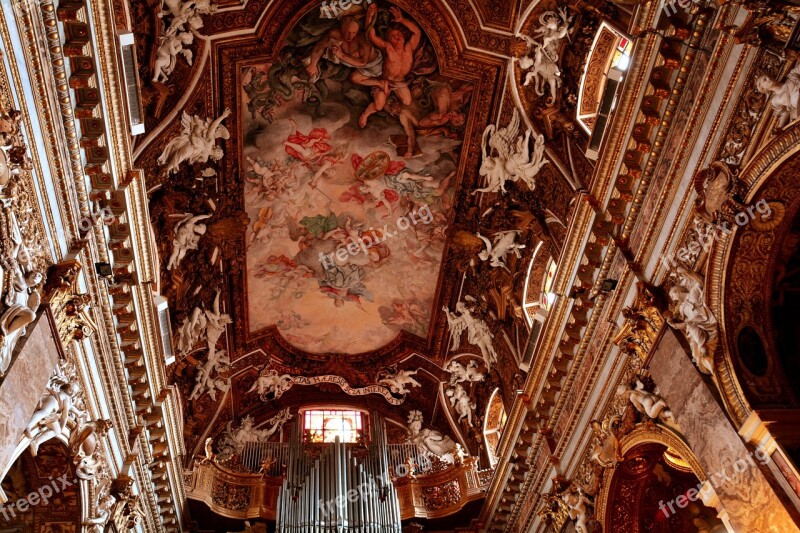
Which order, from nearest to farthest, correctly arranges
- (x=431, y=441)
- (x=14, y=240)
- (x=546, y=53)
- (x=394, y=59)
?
(x=14, y=240)
(x=546, y=53)
(x=394, y=59)
(x=431, y=441)

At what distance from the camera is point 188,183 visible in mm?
12922

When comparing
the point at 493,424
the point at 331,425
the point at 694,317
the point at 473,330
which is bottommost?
the point at 694,317

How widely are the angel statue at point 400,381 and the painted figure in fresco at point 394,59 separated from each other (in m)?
7.66

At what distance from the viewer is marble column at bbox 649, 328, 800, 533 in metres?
7.36

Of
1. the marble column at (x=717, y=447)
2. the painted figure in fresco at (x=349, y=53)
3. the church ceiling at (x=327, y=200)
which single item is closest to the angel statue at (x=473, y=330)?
the church ceiling at (x=327, y=200)

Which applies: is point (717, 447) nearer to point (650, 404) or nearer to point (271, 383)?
point (650, 404)

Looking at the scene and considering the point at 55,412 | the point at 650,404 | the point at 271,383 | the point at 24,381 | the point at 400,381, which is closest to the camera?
the point at 24,381

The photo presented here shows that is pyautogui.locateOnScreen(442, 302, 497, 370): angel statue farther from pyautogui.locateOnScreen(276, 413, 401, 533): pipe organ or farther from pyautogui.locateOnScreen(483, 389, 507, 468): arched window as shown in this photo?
pyautogui.locateOnScreen(276, 413, 401, 533): pipe organ

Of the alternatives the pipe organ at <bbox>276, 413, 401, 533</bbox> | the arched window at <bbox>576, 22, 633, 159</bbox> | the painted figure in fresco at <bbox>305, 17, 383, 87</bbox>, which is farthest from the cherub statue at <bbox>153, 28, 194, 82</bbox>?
the pipe organ at <bbox>276, 413, 401, 533</bbox>

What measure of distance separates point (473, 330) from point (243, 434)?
655 centimetres

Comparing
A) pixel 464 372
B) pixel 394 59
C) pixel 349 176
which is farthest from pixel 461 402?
pixel 394 59

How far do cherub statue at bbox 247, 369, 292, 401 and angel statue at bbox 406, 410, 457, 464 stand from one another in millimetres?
3499

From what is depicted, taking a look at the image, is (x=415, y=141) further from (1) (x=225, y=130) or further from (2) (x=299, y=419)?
(2) (x=299, y=419)

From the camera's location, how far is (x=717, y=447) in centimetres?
818
